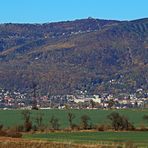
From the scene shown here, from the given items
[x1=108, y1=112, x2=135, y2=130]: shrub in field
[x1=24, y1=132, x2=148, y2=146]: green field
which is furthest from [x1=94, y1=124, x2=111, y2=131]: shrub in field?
[x1=24, y1=132, x2=148, y2=146]: green field

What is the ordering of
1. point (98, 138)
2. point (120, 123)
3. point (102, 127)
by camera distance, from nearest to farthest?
1. point (98, 138)
2. point (102, 127)
3. point (120, 123)

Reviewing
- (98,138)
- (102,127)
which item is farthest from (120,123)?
(98,138)

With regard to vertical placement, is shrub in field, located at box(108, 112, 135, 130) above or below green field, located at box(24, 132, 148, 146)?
above

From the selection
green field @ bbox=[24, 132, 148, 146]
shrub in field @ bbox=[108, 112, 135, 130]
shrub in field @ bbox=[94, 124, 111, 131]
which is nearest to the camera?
green field @ bbox=[24, 132, 148, 146]

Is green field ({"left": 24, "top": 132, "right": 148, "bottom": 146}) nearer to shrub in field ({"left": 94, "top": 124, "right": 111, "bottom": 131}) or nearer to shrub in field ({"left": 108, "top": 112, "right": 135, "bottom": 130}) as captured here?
shrub in field ({"left": 94, "top": 124, "right": 111, "bottom": 131})

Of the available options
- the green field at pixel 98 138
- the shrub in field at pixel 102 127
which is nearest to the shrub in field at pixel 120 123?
the shrub in field at pixel 102 127

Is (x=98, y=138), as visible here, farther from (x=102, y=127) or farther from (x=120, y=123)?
(x=120, y=123)

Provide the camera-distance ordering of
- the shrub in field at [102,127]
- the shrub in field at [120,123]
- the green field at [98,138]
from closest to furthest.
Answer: the green field at [98,138] < the shrub in field at [102,127] < the shrub in field at [120,123]

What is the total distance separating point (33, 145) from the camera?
52.7 metres

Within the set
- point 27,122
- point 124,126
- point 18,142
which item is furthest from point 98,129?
point 18,142

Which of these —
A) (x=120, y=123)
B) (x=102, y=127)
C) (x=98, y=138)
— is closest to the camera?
(x=98, y=138)

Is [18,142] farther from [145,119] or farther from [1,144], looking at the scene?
[145,119]

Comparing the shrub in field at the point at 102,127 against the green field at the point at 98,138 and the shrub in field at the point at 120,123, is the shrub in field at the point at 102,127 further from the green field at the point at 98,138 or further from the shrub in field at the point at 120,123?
the green field at the point at 98,138

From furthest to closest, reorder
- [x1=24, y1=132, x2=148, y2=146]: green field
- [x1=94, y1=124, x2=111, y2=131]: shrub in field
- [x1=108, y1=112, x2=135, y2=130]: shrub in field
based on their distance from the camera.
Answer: [x1=108, y1=112, x2=135, y2=130]: shrub in field < [x1=94, y1=124, x2=111, y2=131]: shrub in field < [x1=24, y1=132, x2=148, y2=146]: green field
